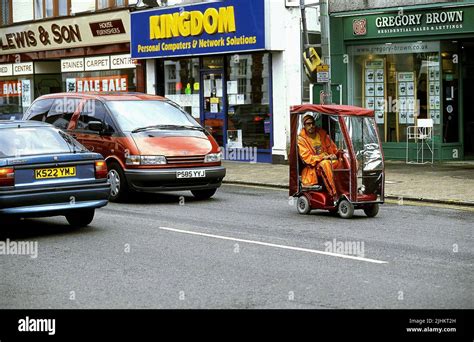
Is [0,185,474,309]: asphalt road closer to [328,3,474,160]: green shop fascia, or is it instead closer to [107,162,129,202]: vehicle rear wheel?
[107,162,129,202]: vehicle rear wheel

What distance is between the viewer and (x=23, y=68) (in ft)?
116

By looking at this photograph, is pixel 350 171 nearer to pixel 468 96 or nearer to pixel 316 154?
pixel 316 154

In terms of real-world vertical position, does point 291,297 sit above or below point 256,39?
below

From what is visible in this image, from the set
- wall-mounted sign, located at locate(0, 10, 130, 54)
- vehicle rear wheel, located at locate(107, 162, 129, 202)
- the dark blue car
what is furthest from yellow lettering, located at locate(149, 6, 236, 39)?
the dark blue car

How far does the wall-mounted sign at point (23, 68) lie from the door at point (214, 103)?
10687 mm

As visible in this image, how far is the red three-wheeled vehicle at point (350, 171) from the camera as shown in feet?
45.2

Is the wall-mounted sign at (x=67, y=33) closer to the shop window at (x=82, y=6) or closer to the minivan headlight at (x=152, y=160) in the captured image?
the shop window at (x=82, y=6)

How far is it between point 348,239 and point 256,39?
43.7ft

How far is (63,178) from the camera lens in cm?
1213

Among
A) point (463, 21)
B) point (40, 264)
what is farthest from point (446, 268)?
point (463, 21)

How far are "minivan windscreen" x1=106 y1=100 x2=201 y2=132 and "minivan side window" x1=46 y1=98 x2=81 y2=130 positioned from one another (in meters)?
1.12

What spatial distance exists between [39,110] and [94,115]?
6.77 ft

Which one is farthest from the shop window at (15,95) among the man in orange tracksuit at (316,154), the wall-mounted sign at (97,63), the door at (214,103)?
the man in orange tracksuit at (316,154)
